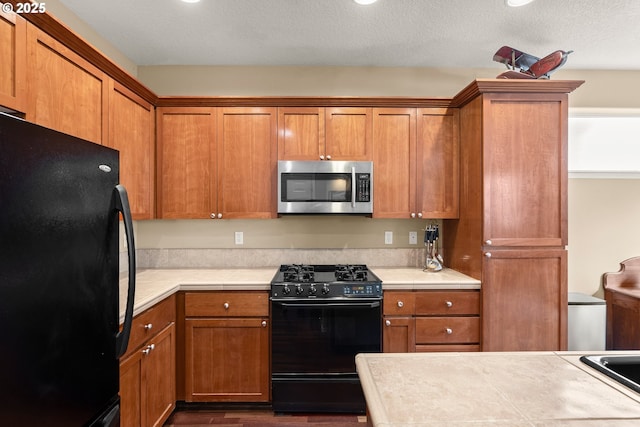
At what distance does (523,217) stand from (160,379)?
2557 millimetres

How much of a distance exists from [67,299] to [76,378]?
0.24m

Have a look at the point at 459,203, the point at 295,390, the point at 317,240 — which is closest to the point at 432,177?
the point at 459,203

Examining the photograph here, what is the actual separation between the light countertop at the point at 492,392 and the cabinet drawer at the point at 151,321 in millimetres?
1249

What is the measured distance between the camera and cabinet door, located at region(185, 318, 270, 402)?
7.65 feet

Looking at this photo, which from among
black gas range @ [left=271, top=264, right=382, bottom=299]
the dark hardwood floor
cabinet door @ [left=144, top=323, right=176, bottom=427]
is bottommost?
the dark hardwood floor

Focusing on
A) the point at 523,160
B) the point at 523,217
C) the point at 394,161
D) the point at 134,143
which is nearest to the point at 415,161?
the point at 394,161

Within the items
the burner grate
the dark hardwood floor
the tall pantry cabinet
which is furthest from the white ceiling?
the dark hardwood floor

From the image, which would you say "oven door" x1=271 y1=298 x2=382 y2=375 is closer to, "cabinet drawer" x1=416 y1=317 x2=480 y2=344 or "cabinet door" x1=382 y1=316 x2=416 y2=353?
"cabinet door" x1=382 y1=316 x2=416 y2=353

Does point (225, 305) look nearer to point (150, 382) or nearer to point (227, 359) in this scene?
point (227, 359)

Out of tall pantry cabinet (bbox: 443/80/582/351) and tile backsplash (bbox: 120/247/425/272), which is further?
tile backsplash (bbox: 120/247/425/272)

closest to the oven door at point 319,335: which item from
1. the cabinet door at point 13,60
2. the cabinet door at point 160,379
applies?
the cabinet door at point 160,379

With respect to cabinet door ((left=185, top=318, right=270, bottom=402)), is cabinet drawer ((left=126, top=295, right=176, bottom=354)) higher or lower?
higher

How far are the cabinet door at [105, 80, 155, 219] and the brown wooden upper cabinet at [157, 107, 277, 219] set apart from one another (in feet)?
0.30

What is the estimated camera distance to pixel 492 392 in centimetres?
89
